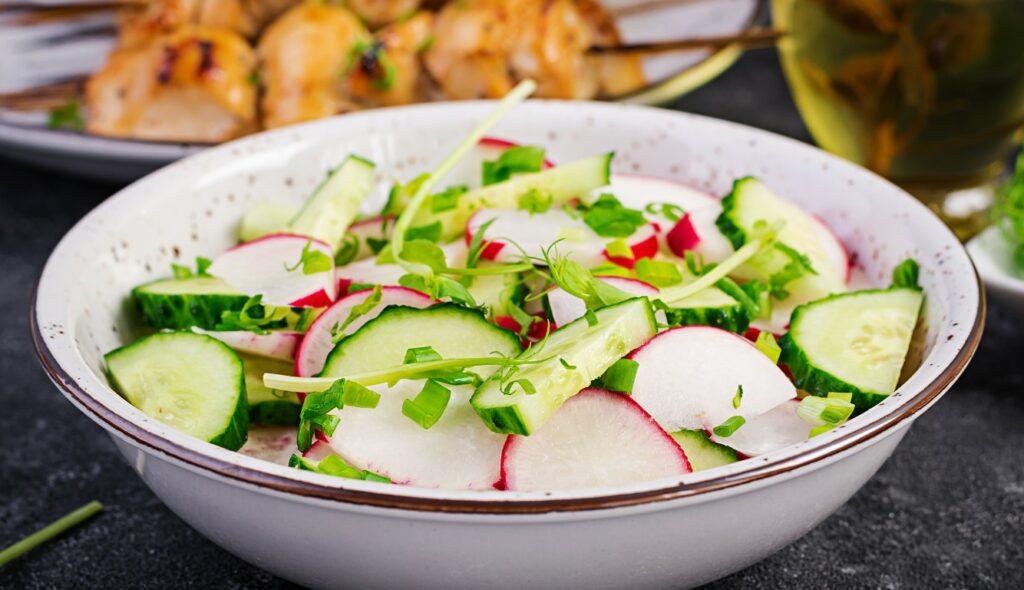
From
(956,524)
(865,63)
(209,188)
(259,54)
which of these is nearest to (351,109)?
(259,54)

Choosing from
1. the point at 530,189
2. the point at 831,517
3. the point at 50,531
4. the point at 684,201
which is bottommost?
the point at 831,517

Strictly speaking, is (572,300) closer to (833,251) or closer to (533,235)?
(533,235)

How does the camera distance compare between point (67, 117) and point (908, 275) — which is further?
point (67, 117)

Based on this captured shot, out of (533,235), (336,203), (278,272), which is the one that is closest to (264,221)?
(336,203)

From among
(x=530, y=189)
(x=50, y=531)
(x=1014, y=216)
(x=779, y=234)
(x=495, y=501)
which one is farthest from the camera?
(x=1014, y=216)

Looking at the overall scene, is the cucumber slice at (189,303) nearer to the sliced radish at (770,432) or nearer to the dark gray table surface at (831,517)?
the dark gray table surface at (831,517)

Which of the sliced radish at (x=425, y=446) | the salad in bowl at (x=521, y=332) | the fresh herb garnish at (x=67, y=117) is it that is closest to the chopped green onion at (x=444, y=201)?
the salad in bowl at (x=521, y=332)
